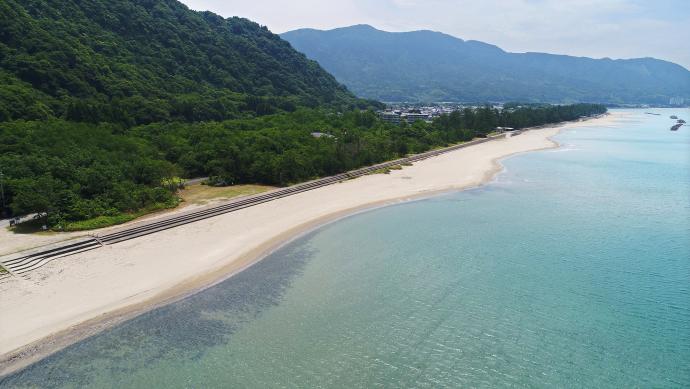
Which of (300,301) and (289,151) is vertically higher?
(289,151)

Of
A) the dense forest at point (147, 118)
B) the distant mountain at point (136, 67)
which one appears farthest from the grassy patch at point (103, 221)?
the distant mountain at point (136, 67)

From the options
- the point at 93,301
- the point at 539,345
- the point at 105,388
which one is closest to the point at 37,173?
the point at 93,301

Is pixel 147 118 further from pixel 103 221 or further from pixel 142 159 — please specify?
pixel 103 221

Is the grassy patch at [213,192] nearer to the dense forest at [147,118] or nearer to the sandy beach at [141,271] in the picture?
the dense forest at [147,118]

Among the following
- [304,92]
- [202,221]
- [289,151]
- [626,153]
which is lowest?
[626,153]

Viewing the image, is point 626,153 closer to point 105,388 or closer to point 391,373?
point 391,373

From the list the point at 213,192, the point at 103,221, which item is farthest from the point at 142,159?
the point at 103,221

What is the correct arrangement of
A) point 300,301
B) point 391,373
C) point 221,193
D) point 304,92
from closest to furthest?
point 391,373
point 300,301
point 221,193
point 304,92
